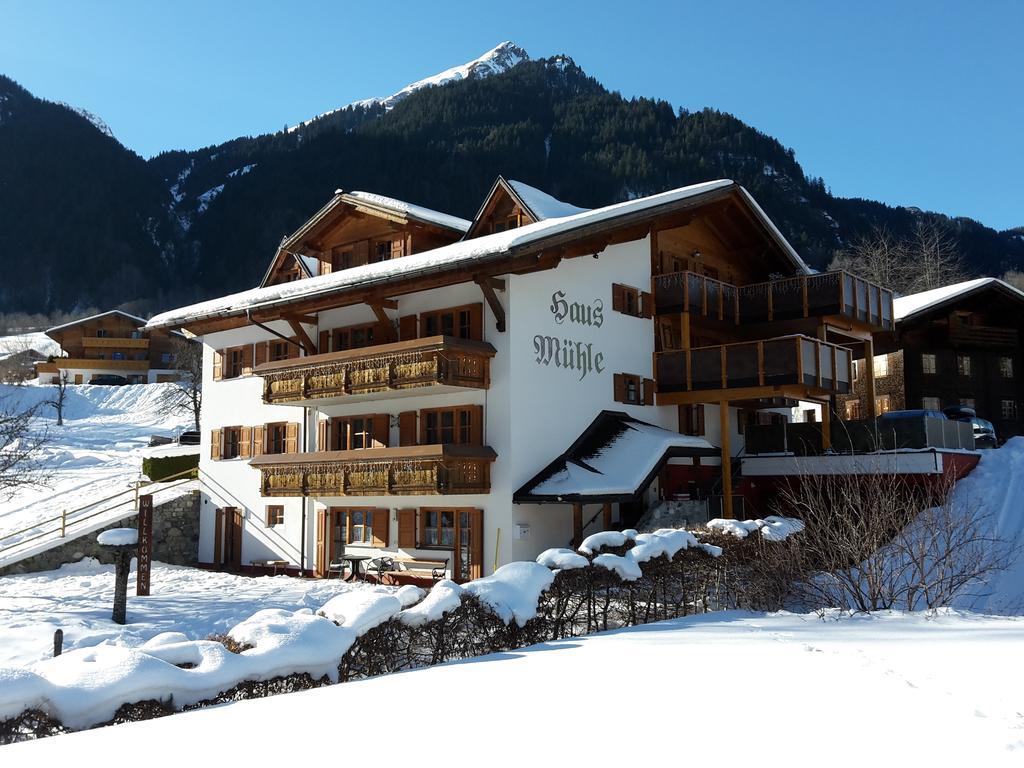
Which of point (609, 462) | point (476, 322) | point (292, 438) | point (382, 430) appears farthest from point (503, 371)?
point (292, 438)

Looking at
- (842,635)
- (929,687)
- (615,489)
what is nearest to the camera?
(929,687)

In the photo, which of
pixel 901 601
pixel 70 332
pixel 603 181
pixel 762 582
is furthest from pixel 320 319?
pixel 603 181

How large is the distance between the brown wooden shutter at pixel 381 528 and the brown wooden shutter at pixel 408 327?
4426mm

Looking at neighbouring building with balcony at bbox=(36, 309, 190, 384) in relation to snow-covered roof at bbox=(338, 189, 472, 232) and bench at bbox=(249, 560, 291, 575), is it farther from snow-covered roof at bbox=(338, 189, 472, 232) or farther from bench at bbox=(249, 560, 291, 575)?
snow-covered roof at bbox=(338, 189, 472, 232)

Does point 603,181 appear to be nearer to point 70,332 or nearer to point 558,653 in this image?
point 70,332

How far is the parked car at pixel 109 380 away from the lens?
78875 millimetres

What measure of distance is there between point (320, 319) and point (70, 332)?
220ft

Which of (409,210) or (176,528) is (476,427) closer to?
(409,210)

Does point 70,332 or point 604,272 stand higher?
point 70,332

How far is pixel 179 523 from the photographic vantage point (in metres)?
30.4

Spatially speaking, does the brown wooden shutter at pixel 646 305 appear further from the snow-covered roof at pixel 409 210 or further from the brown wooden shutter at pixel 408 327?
the brown wooden shutter at pixel 408 327

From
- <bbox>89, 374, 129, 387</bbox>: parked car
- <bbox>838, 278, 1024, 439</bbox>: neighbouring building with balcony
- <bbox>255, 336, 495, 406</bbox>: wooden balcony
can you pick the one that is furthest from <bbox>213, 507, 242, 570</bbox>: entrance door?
<bbox>89, 374, 129, 387</bbox>: parked car

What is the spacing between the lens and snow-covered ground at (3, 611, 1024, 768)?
6.08m

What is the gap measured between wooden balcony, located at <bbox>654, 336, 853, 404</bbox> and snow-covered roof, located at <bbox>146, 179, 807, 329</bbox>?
13.6 ft
